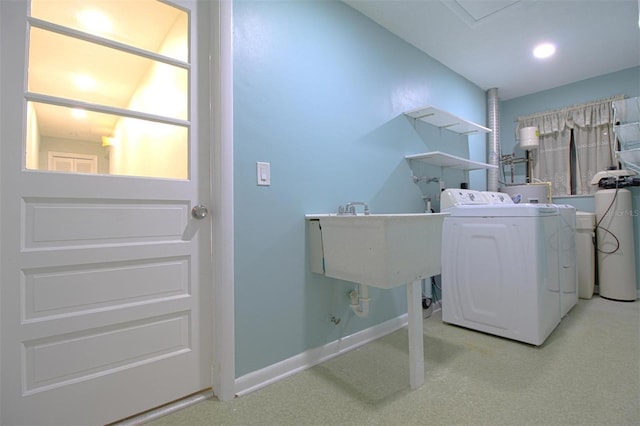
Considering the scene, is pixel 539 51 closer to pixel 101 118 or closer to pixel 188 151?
pixel 188 151

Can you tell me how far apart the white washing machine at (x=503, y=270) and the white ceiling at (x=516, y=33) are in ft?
4.72

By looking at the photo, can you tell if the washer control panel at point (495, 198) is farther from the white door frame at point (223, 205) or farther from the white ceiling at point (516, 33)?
the white door frame at point (223, 205)

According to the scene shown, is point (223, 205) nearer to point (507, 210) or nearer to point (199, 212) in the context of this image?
point (199, 212)

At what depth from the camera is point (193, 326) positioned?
1.41m

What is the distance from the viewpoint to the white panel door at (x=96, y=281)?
1060 millimetres

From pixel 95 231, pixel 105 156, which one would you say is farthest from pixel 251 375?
pixel 105 156

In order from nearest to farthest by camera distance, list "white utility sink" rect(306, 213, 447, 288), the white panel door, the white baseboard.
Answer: the white panel door → "white utility sink" rect(306, 213, 447, 288) → the white baseboard

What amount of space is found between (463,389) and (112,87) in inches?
84.8

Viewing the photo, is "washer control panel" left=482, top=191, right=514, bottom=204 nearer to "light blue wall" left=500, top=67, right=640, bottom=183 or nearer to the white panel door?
"light blue wall" left=500, top=67, right=640, bottom=183

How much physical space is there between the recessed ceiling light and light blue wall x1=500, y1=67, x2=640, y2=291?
3.13 ft

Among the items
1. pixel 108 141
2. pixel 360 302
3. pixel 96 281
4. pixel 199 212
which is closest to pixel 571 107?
pixel 360 302

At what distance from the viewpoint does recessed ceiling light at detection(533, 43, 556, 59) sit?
8.55 ft

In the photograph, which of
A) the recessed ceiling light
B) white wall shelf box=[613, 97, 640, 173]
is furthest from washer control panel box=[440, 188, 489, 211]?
the recessed ceiling light

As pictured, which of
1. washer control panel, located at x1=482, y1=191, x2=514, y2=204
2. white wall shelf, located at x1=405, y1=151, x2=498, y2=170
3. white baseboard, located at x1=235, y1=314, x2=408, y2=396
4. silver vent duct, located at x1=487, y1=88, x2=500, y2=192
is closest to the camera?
white baseboard, located at x1=235, y1=314, x2=408, y2=396
